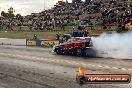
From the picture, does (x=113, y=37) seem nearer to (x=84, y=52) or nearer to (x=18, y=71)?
(x=84, y=52)

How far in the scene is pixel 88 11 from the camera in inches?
2438

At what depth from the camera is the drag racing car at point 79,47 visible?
27827 mm

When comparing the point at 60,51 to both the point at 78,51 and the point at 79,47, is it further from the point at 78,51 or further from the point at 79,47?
the point at 79,47

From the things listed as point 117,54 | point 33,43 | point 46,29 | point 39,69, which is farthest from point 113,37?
point 46,29

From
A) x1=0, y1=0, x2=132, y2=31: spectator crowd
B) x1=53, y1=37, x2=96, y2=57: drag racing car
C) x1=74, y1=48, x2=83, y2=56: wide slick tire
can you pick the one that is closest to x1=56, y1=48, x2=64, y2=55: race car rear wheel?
x1=53, y1=37, x2=96, y2=57: drag racing car

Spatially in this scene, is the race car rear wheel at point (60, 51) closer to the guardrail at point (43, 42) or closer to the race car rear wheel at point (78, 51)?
the race car rear wheel at point (78, 51)

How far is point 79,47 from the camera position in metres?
28.4

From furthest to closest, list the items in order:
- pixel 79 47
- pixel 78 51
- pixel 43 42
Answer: pixel 43 42, pixel 78 51, pixel 79 47

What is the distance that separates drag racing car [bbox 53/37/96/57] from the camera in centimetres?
2783

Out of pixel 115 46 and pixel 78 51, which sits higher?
pixel 115 46

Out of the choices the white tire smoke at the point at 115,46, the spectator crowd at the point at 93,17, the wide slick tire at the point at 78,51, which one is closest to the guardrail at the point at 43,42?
the spectator crowd at the point at 93,17

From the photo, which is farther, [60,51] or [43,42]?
[43,42]

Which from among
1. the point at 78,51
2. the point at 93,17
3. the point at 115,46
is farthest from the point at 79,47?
the point at 93,17

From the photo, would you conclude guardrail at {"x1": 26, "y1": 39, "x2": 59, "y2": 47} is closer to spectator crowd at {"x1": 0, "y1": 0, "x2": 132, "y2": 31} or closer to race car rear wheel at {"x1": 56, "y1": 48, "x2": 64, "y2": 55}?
spectator crowd at {"x1": 0, "y1": 0, "x2": 132, "y2": 31}
